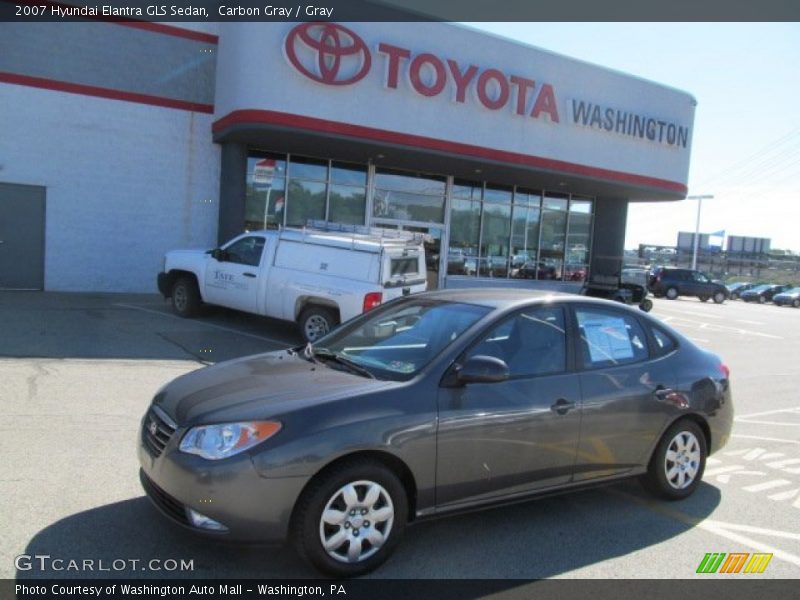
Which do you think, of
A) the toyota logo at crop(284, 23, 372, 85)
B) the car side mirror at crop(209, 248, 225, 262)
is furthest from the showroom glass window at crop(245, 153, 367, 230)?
the car side mirror at crop(209, 248, 225, 262)

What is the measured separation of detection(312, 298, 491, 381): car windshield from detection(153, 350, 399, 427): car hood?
0.22 metres

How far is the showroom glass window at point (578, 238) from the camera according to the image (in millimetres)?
23531

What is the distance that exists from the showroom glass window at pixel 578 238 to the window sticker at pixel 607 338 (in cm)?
1906

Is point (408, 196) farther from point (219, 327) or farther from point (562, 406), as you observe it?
point (562, 406)

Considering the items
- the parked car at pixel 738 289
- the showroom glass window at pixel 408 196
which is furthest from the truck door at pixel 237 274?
the parked car at pixel 738 289

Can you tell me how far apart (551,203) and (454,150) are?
717 centimetres

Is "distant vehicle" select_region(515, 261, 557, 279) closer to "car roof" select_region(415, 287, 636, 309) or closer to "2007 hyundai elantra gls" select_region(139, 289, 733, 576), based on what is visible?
"2007 hyundai elantra gls" select_region(139, 289, 733, 576)

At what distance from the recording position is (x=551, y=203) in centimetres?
2300

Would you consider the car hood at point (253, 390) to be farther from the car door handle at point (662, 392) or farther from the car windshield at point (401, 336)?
the car door handle at point (662, 392)

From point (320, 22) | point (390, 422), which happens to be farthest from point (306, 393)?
point (320, 22)

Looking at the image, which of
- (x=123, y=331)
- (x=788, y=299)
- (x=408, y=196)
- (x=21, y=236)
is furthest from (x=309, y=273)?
(x=788, y=299)

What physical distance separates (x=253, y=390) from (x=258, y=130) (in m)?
11.9

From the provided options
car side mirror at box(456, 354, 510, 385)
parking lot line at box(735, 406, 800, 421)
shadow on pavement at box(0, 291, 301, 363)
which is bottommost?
parking lot line at box(735, 406, 800, 421)

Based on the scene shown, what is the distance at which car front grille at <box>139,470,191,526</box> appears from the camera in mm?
3552
